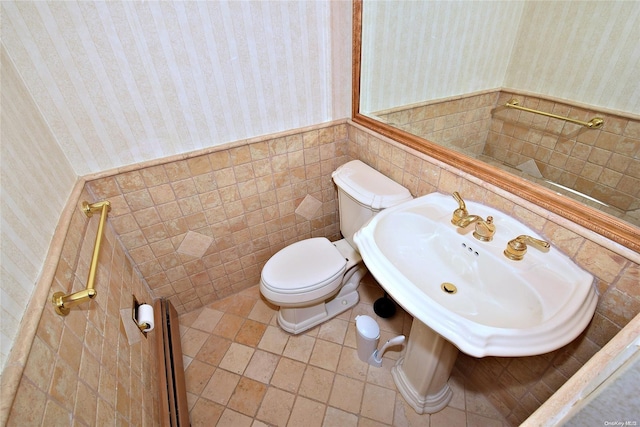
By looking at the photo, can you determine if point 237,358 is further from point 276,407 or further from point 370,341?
point 370,341

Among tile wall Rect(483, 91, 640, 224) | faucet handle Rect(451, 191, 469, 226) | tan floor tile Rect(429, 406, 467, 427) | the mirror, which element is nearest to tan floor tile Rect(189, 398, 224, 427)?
tan floor tile Rect(429, 406, 467, 427)

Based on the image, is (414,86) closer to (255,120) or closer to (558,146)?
(558,146)

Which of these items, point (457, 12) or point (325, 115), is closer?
point (457, 12)

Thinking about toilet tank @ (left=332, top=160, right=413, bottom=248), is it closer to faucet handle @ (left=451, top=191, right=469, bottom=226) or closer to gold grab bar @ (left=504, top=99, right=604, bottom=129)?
faucet handle @ (left=451, top=191, right=469, bottom=226)

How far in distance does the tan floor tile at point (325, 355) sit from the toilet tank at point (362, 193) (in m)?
0.54

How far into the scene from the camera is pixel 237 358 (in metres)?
1.47

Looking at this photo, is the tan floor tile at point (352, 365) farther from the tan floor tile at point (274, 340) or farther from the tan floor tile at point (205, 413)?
the tan floor tile at point (205, 413)

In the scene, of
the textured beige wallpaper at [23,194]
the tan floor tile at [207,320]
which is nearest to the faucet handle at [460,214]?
the textured beige wallpaper at [23,194]

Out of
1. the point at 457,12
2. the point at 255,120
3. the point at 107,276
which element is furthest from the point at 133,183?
the point at 457,12

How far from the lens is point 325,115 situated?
1.47 meters

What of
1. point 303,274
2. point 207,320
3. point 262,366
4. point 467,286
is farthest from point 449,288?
point 207,320

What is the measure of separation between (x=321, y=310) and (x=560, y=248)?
111 centimetres

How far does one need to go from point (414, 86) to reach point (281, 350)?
1482 millimetres

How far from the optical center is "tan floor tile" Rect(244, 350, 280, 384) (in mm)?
1387
